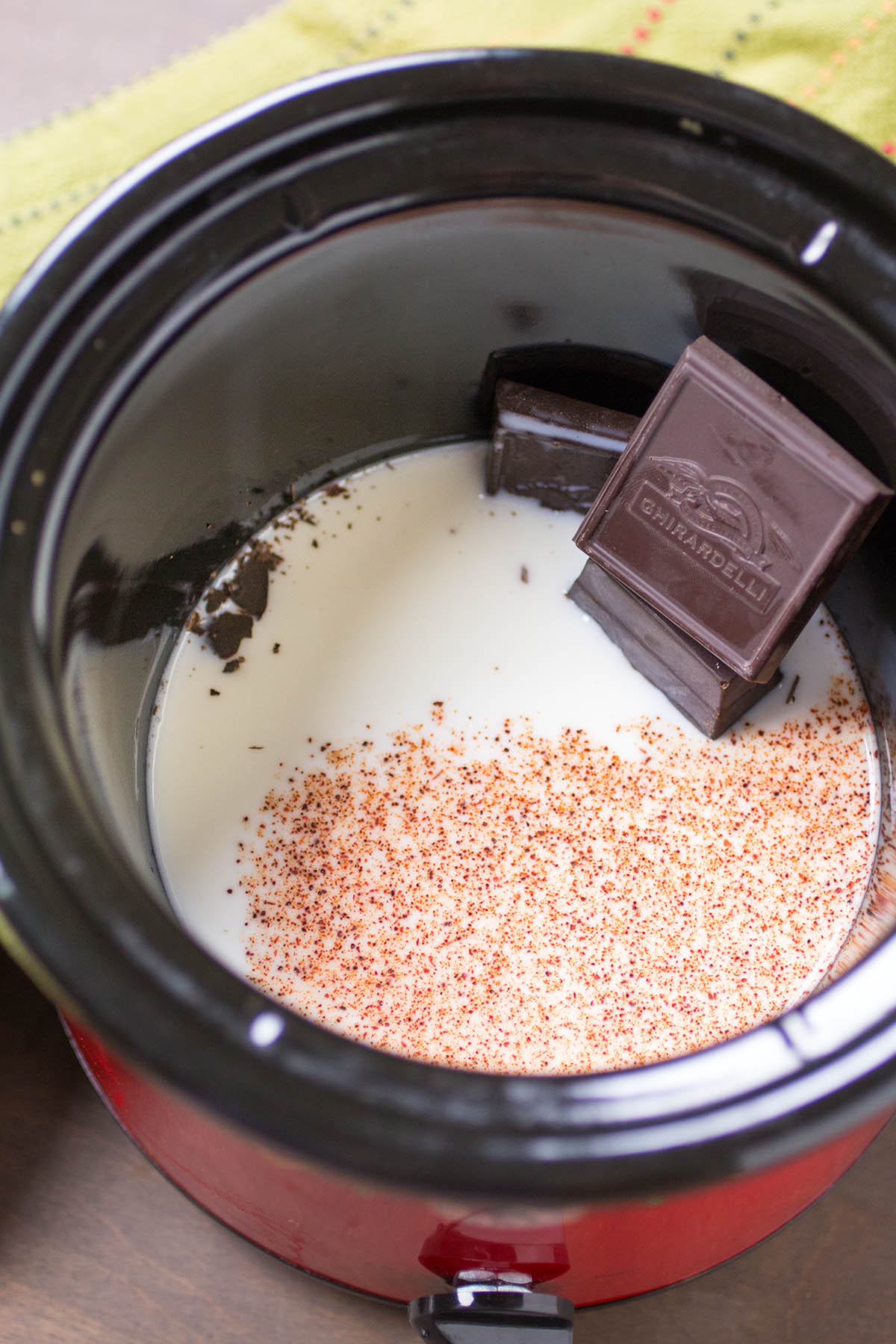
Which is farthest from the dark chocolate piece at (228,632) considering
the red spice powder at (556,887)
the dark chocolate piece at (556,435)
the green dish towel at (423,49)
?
the green dish towel at (423,49)

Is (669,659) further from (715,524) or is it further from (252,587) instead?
(252,587)

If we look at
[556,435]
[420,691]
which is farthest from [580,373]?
[420,691]

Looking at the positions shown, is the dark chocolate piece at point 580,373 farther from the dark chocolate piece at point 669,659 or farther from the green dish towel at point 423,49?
the green dish towel at point 423,49

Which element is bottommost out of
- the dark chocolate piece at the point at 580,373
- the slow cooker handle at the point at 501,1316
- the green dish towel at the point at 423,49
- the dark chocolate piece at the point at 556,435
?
the slow cooker handle at the point at 501,1316

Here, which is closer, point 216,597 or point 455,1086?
point 455,1086

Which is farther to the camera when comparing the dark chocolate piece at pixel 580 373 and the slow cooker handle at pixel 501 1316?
the dark chocolate piece at pixel 580 373

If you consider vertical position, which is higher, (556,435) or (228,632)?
(556,435)

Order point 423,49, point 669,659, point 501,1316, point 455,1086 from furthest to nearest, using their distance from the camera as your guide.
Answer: point 423,49 < point 669,659 < point 501,1316 < point 455,1086
